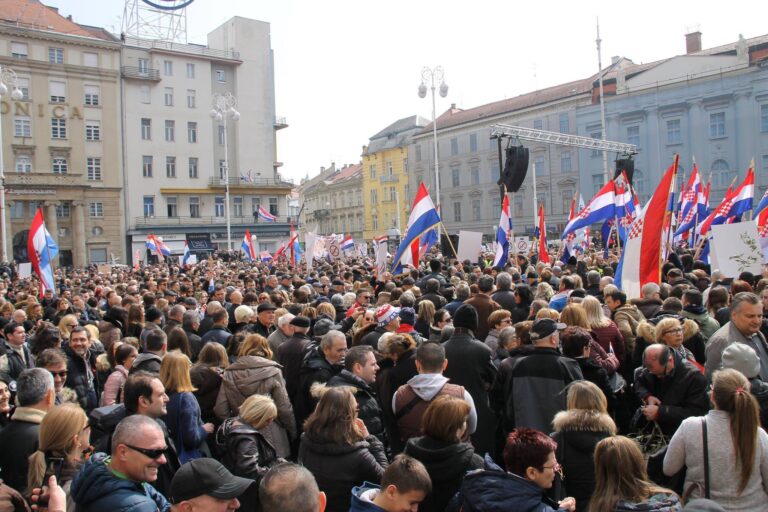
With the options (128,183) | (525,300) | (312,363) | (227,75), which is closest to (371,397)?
(312,363)

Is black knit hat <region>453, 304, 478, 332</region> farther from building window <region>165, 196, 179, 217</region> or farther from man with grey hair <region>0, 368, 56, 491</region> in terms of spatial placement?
building window <region>165, 196, 179, 217</region>

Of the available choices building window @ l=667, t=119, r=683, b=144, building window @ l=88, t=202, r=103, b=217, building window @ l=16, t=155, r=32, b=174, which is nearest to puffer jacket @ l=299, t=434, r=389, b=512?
building window @ l=667, t=119, r=683, b=144

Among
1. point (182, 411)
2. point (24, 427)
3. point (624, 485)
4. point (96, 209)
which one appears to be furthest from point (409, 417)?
point (96, 209)

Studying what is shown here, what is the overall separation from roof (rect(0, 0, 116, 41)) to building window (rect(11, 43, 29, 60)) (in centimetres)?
207

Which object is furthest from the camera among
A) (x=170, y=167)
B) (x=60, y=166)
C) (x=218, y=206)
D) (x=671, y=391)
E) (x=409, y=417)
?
(x=218, y=206)

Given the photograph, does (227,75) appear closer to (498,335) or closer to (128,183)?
(128,183)

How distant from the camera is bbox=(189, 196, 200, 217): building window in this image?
5700 cm

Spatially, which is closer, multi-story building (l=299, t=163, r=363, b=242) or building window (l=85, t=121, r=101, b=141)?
building window (l=85, t=121, r=101, b=141)

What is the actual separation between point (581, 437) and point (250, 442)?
6.87ft

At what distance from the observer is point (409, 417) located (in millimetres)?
4973

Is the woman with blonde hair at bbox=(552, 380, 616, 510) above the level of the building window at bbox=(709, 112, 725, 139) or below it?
below

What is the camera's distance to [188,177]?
57250 mm

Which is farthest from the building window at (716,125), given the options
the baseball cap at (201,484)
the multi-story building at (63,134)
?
the baseball cap at (201,484)

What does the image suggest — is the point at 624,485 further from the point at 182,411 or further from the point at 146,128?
the point at 146,128
